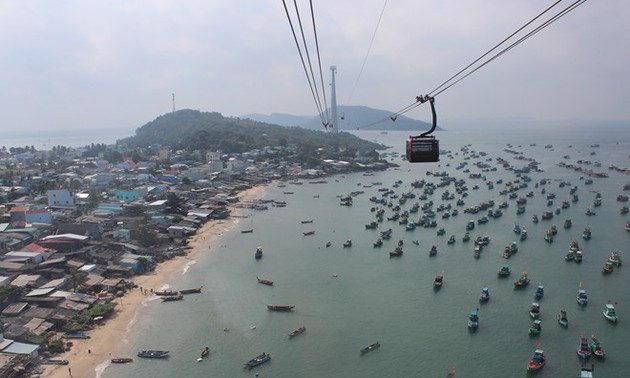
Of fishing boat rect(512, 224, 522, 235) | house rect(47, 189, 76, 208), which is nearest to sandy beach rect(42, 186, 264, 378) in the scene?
house rect(47, 189, 76, 208)

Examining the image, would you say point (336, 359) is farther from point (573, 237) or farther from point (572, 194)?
point (572, 194)

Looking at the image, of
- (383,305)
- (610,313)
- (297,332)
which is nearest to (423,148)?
(297,332)

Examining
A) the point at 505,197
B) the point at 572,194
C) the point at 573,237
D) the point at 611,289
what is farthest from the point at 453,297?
the point at 572,194

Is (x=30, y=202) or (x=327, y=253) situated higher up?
(x=30, y=202)

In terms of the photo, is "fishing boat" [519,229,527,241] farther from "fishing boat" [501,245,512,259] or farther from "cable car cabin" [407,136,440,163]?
"cable car cabin" [407,136,440,163]

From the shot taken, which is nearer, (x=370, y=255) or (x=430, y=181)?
(x=370, y=255)
